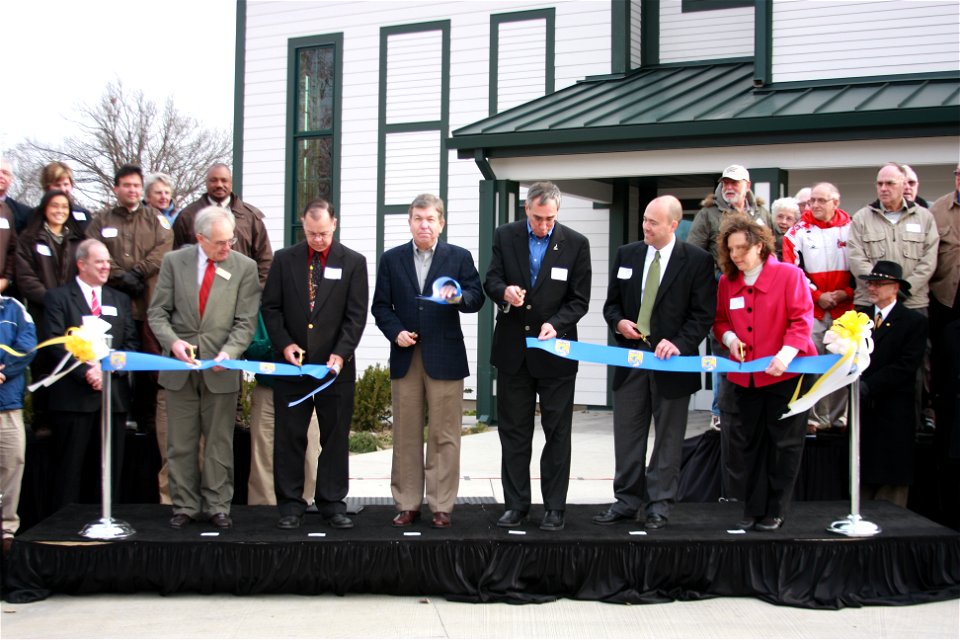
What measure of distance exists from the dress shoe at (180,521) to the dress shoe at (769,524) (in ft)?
11.0

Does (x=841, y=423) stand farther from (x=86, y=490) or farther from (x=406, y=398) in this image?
(x=86, y=490)

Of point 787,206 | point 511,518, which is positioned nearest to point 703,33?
point 787,206

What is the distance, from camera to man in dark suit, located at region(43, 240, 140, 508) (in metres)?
6.44

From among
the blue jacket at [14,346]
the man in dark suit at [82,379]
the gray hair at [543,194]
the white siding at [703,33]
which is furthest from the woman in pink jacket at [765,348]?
the white siding at [703,33]

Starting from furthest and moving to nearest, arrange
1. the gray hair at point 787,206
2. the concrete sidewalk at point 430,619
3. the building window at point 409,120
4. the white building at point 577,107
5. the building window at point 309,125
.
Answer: the building window at point 309,125, the building window at point 409,120, the white building at point 577,107, the gray hair at point 787,206, the concrete sidewalk at point 430,619

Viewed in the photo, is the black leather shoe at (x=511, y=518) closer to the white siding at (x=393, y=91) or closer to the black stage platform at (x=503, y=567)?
the black stage platform at (x=503, y=567)

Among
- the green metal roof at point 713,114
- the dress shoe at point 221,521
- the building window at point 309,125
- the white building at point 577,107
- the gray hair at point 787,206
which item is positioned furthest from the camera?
the building window at point 309,125

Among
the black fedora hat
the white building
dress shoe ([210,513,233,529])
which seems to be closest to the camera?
dress shoe ([210,513,233,529])

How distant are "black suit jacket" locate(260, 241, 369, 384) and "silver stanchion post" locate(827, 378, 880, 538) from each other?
2964mm

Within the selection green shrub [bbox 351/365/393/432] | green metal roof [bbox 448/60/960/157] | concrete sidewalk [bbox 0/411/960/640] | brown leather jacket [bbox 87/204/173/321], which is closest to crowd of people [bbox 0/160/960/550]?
concrete sidewalk [bbox 0/411/960/640]

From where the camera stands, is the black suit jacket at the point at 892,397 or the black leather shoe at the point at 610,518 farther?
the black suit jacket at the point at 892,397

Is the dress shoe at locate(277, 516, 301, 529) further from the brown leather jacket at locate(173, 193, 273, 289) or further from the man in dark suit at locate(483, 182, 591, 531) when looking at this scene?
the brown leather jacket at locate(173, 193, 273, 289)

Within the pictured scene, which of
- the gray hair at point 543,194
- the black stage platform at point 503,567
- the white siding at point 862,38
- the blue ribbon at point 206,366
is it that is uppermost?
the white siding at point 862,38

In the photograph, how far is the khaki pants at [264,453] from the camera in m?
6.86
